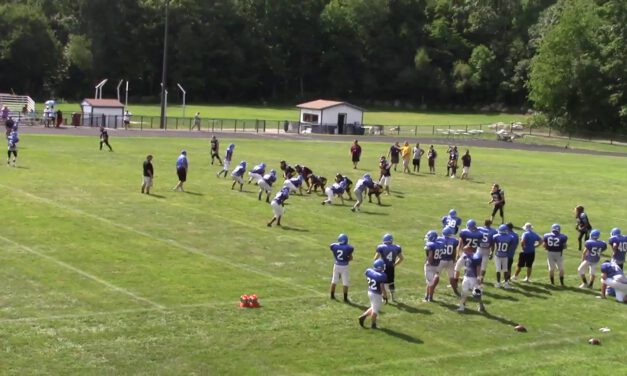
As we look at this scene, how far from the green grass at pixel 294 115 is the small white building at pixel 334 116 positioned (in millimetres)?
19497

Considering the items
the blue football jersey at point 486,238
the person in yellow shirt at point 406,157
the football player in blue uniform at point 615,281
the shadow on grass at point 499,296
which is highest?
the person in yellow shirt at point 406,157

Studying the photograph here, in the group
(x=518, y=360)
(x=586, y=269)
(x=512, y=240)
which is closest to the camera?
(x=518, y=360)

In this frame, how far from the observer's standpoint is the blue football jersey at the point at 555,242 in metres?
25.8

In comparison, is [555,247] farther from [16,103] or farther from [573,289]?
[16,103]

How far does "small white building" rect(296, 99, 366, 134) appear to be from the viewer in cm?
8156

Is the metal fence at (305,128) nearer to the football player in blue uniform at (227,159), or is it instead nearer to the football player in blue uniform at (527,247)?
the football player in blue uniform at (227,159)

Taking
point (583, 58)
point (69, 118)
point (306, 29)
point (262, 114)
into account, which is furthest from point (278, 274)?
point (306, 29)

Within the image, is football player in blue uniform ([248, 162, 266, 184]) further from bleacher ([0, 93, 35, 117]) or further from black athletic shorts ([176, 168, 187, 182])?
bleacher ([0, 93, 35, 117])

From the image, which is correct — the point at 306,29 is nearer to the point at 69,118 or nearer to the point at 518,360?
the point at 69,118

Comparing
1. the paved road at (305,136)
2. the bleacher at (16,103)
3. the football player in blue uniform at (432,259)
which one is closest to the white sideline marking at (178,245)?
the football player in blue uniform at (432,259)

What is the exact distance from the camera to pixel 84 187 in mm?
38656

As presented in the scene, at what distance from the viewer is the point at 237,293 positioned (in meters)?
23.2

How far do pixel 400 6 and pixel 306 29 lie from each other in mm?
12946

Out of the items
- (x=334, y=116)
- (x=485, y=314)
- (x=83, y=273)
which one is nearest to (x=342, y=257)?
(x=485, y=314)
